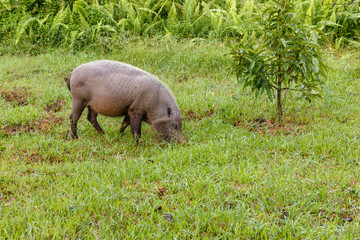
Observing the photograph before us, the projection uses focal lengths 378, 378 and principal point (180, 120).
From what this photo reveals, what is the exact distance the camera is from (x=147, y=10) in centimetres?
1077

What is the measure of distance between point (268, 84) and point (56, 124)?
3624 mm

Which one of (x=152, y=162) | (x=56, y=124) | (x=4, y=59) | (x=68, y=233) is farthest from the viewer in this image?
(x=4, y=59)

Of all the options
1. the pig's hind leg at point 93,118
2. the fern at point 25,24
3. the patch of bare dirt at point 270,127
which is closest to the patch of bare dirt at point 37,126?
the pig's hind leg at point 93,118

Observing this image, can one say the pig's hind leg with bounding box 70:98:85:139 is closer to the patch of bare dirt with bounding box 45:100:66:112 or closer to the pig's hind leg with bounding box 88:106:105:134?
the pig's hind leg with bounding box 88:106:105:134

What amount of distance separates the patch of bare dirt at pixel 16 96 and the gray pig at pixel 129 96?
2.06m

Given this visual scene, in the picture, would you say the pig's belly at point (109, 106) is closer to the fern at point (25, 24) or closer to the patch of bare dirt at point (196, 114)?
the patch of bare dirt at point (196, 114)

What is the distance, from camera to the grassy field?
3596 mm

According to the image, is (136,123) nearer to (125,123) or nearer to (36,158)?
(125,123)

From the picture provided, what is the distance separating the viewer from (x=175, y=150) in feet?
17.6

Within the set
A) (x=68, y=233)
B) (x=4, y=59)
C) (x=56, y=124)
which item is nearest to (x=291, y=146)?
(x=68, y=233)

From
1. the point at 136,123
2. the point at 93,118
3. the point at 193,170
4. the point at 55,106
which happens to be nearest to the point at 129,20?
the point at 55,106

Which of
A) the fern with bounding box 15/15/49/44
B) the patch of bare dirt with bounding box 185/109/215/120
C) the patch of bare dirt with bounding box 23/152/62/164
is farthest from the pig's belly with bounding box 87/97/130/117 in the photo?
the fern with bounding box 15/15/49/44

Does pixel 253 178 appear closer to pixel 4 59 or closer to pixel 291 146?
pixel 291 146

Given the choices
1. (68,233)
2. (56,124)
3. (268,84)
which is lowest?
(56,124)
